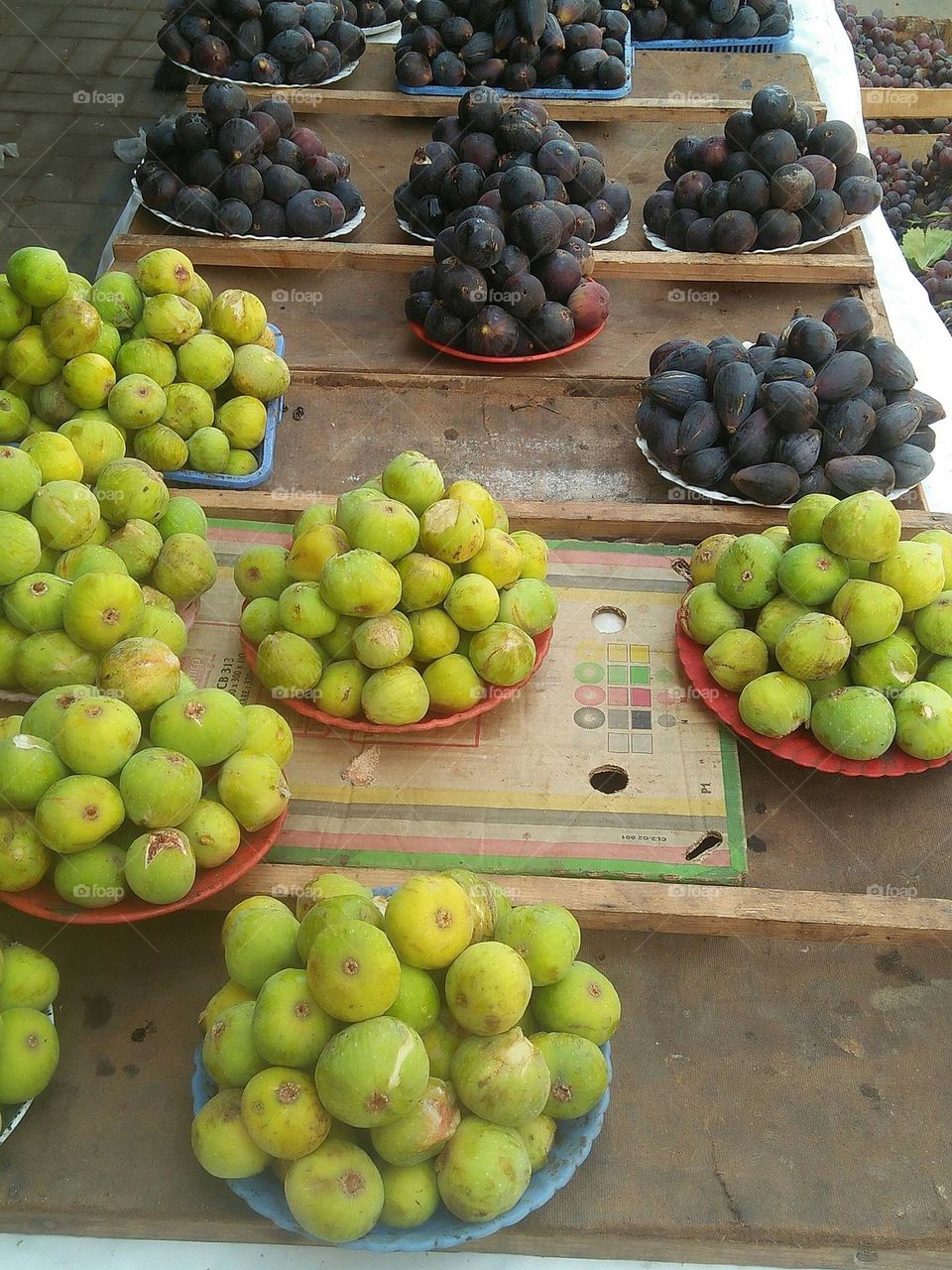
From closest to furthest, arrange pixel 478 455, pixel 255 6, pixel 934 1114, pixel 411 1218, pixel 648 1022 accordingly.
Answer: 1. pixel 411 1218
2. pixel 934 1114
3. pixel 648 1022
4. pixel 478 455
5. pixel 255 6

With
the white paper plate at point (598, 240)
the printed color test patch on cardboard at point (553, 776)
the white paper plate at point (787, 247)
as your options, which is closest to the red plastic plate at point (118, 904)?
the printed color test patch on cardboard at point (553, 776)

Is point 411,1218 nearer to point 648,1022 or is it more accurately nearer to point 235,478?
point 648,1022

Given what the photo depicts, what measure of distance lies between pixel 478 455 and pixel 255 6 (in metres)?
2.76

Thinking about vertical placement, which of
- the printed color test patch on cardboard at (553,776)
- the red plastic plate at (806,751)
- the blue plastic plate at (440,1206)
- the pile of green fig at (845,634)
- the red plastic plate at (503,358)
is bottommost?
the printed color test patch on cardboard at (553,776)

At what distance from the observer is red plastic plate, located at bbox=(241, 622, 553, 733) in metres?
2.15

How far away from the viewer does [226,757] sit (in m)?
1.86

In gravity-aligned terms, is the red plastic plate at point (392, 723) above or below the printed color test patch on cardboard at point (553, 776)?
above

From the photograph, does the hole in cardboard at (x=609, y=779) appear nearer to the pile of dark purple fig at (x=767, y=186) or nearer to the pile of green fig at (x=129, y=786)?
the pile of green fig at (x=129, y=786)

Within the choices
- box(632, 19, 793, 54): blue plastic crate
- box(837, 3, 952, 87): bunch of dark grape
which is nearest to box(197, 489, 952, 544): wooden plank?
box(632, 19, 793, 54): blue plastic crate

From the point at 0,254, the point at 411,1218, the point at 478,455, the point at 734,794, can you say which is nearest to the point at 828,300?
the point at 478,455

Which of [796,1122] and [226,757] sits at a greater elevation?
[226,757]

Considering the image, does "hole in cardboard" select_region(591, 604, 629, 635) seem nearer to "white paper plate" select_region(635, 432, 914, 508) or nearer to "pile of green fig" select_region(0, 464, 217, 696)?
"white paper plate" select_region(635, 432, 914, 508)

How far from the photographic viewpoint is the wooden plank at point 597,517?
270cm

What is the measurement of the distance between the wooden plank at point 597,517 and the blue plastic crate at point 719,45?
3.28 metres
